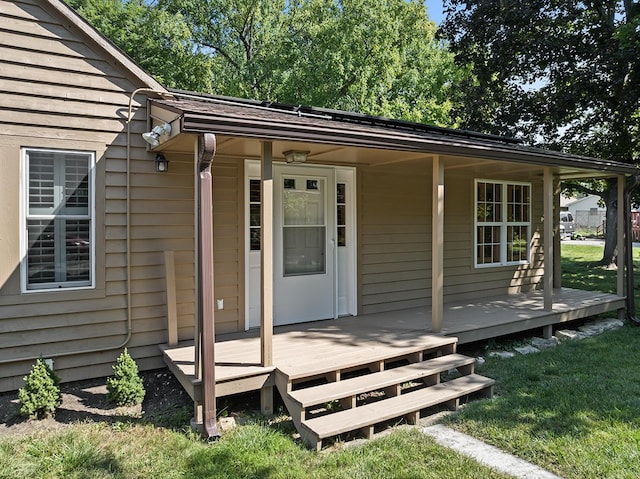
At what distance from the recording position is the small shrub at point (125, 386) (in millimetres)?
3803

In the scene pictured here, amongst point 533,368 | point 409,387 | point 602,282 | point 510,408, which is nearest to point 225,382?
point 409,387

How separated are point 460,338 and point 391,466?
2.45m

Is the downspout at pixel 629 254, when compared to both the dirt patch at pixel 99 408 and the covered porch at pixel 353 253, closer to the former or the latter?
the covered porch at pixel 353 253

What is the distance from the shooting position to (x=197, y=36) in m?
18.4

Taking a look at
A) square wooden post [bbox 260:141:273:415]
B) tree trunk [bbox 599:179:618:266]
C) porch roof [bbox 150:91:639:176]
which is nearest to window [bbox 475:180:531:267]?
porch roof [bbox 150:91:639:176]

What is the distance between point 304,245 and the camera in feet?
18.3

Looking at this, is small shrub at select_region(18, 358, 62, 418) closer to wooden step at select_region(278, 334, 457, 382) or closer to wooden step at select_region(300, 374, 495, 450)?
wooden step at select_region(278, 334, 457, 382)

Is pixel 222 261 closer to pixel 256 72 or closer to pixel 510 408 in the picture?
pixel 510 408

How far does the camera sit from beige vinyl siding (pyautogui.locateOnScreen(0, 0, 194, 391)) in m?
3.92

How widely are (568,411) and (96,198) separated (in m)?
4.56

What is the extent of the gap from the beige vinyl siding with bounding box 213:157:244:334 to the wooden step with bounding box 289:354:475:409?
1535 mm

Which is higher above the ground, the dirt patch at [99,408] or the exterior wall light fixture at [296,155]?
the exterior wall light fixture at [296,155]

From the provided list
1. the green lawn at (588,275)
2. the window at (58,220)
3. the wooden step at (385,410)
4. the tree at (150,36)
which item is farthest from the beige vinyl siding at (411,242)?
the tree at (150,36)

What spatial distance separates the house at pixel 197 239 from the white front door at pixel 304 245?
18 millimetres
